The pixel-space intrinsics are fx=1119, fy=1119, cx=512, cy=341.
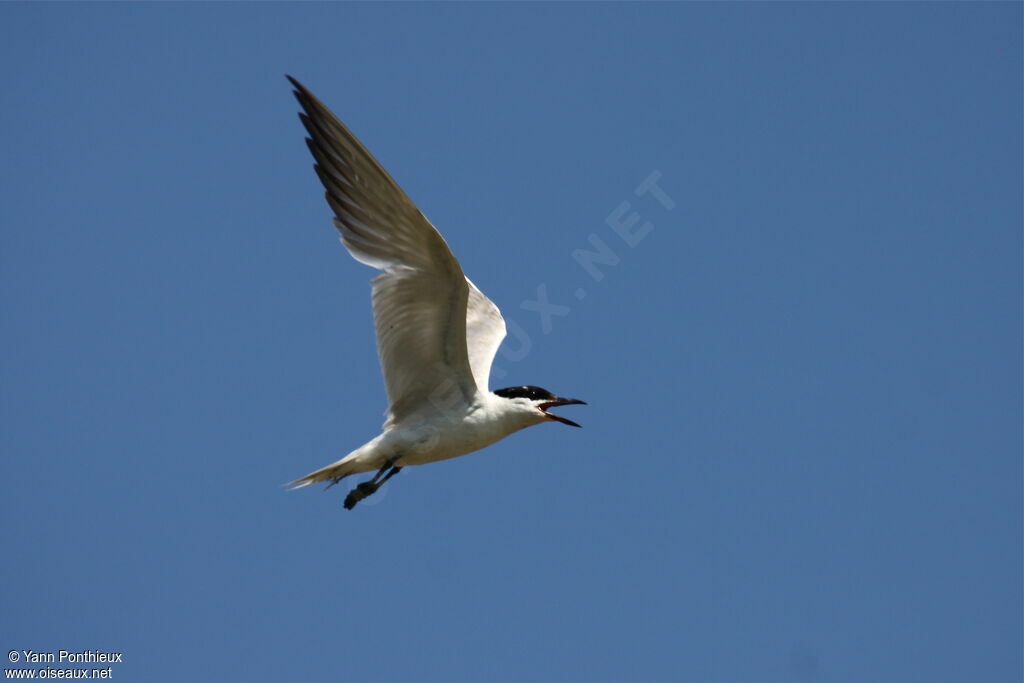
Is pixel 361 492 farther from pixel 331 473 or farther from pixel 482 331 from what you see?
pixel 482 331

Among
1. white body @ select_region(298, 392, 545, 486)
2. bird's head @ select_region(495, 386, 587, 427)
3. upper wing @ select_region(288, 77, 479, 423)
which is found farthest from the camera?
bird's head @ select_region(495, 386, 587, 427)

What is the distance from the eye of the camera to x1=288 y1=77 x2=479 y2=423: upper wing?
820 cm

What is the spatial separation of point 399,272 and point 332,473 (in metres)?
1.68

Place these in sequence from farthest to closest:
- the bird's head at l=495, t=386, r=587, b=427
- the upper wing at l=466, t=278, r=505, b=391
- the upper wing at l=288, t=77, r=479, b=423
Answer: the upper wing at l=466, t=278, r=505, b=391, the bird's head at l=495, t=386, r=587, b=427, the upper wing at l=288, t=77, r=479, b=423

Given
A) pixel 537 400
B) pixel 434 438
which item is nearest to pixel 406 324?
pixel 434 438

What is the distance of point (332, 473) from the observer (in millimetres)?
8781

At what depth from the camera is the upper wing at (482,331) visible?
9.95 m

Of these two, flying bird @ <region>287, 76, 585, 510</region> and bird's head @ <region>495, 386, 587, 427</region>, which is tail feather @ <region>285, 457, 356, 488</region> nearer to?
flying bird @ <region>287, 76, 585, 510</region>

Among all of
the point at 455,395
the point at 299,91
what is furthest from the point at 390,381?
the point at 299,91

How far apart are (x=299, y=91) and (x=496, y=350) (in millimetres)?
3276

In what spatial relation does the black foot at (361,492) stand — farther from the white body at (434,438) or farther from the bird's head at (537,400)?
the bird's head at (537,400)

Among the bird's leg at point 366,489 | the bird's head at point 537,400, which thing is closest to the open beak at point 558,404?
the bird's head at point 537,400

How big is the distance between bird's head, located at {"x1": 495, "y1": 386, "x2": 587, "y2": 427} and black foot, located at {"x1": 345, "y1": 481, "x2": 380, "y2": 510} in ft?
4.52

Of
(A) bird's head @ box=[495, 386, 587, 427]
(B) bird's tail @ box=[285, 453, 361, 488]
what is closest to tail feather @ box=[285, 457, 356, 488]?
Result: (B) bird's tail @ box=[285, 453, 361, 488]
